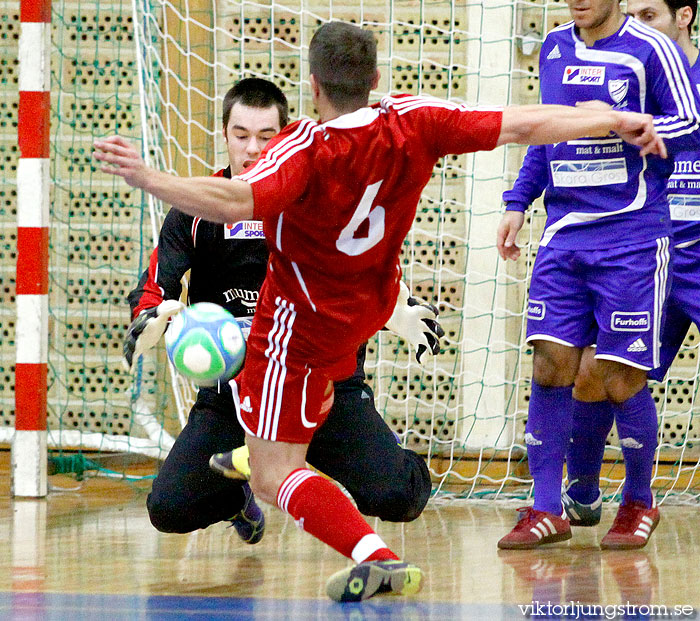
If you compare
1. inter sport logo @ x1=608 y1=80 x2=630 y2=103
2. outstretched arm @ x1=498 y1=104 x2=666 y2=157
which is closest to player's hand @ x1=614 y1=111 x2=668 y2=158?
outstretched arm @ x1=498 y1=104 x2=666 y2=157

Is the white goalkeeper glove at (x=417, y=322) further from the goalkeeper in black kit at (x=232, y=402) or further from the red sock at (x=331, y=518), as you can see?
the red sock at (x=331, y=518)

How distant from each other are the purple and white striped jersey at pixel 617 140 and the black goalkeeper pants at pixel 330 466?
88 cm

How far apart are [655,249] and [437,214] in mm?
1868

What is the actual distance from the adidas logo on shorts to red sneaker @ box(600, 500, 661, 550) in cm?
53

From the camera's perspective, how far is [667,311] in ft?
12.9

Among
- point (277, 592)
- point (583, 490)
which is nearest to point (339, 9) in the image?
point (583, 490)

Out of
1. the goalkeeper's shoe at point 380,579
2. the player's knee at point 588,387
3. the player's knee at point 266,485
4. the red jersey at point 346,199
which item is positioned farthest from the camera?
the player's knee at point 588,387

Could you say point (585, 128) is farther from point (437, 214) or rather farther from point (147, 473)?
point (147, 473)

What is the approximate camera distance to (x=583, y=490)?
374cm

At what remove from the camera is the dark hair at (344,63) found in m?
2.57

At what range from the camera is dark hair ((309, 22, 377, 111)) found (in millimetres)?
2574

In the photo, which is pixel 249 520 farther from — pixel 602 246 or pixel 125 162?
pixel 125 162

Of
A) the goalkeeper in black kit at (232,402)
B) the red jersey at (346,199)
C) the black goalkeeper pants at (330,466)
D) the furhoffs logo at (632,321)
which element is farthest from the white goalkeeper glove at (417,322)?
the furhoffs logo at (632,321)

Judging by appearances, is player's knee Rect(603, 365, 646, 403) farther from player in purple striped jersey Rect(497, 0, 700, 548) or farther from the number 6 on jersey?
the number 6 on jersey
